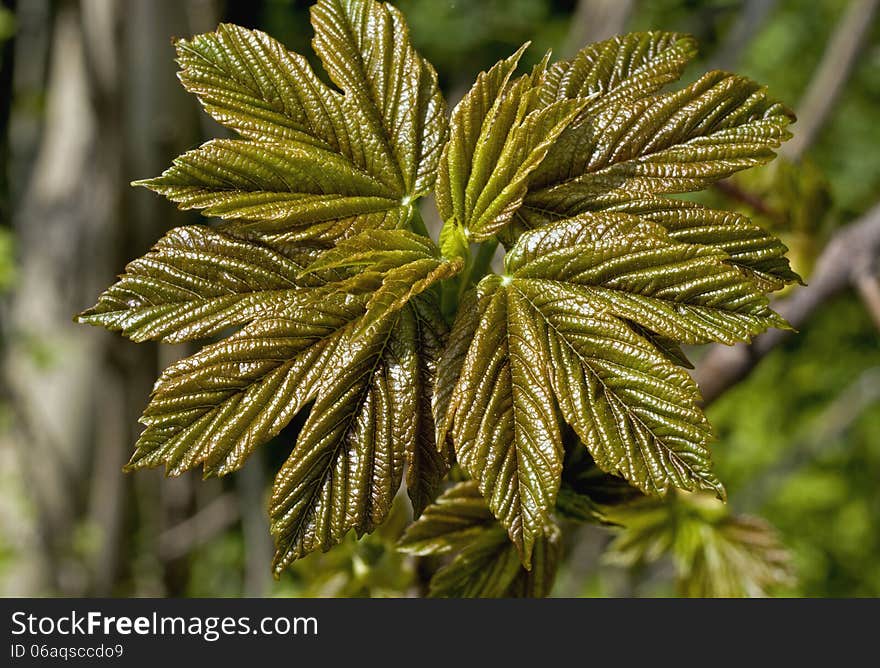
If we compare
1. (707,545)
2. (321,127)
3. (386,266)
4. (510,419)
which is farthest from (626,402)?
(707,545)

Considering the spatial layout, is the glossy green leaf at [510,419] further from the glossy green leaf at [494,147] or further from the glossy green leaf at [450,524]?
the glossy green leaf at [450,524]

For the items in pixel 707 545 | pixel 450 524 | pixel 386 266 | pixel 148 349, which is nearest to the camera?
pixel 386 266

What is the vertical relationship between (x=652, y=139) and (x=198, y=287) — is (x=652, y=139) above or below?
above

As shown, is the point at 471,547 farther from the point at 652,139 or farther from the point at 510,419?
the point at 652,139

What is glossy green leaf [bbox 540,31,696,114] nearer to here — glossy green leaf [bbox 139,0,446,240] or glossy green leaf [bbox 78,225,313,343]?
glossy green leaf [bbox 139,0,446,240]

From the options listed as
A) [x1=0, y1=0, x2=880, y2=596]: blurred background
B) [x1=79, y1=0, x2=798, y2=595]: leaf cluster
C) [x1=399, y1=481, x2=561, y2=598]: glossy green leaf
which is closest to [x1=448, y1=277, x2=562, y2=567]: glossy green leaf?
[x1=79, y1=0, x2=798, y2=595]: leaf cluster

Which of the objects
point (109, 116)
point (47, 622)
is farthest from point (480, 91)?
point (109, 116)
